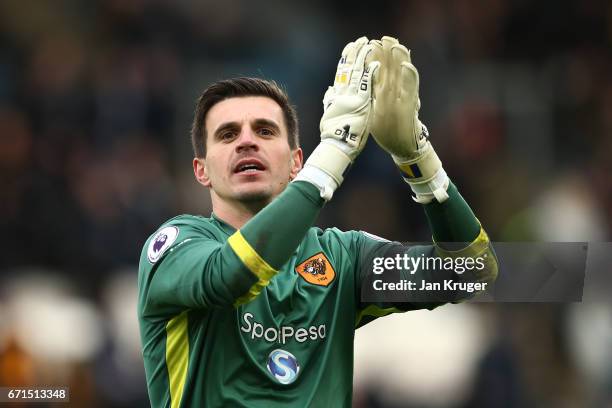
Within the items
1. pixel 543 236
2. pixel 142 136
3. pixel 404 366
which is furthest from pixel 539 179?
pixel 142 136

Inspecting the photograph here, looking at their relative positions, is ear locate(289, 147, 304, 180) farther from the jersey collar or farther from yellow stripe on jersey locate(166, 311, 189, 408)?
yellow stripe on jersey locate(166, 311, 189, 408)

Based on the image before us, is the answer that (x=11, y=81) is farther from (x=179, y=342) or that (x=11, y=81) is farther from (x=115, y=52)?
(x=179, y=342)

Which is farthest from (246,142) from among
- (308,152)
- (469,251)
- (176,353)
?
(308,152)

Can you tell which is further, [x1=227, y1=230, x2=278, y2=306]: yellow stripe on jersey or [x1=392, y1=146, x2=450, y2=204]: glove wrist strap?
[x1=392, y1=146, x2=450, y2=204]: glove wrist strap

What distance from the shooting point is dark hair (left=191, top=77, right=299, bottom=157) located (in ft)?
14.4

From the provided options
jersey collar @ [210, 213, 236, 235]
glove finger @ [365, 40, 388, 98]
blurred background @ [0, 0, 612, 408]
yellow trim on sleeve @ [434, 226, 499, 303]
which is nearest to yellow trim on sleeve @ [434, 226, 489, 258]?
yellow trim on sleeve @ [434, 226, 499, 303]

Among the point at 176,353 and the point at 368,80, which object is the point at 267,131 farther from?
the point at 176,353

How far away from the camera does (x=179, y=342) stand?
4000mm

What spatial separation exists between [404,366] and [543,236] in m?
1.54

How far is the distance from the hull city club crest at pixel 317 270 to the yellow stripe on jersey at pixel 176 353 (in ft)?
1.65

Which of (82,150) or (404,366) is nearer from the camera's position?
(404,366)

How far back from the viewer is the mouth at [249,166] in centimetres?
416

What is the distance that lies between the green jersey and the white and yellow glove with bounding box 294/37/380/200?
0.84ft

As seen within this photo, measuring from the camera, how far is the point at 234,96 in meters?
4.38
